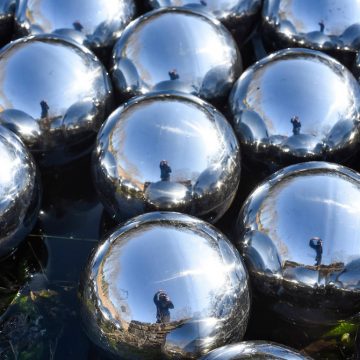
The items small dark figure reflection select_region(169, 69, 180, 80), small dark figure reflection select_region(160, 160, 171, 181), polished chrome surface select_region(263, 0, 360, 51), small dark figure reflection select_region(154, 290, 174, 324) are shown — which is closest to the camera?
small dark figure reflection select_region(154, 290, 174, 324)

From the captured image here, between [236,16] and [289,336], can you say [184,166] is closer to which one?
[289,336]

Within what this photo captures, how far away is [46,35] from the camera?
2088 millimetres

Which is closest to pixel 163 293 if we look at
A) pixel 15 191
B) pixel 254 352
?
pixel 254 352

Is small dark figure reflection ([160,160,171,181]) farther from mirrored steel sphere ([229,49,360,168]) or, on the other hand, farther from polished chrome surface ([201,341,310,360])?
polished chrome surface ([201,341,310,360])

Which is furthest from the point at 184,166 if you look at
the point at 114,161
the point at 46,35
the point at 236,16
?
the point at 236,16

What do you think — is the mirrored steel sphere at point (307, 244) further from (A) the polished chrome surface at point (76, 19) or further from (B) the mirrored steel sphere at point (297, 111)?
(A) the polished chrome surface at point (76, 19)

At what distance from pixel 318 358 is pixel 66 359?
0.63 m

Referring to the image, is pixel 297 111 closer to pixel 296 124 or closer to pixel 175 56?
pixel 296 124

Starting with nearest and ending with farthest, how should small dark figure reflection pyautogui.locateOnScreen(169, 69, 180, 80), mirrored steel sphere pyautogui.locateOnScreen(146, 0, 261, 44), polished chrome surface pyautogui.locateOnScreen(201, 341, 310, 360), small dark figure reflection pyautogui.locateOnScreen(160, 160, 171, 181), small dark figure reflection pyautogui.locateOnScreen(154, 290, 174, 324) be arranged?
polished chrome surface pyautogui.locateOnScreen(201, 341, 310, 360) → small dark figure reflection pyautogui.locateOnScreen(154, 290, 174, 324) → small dark figure reflection pyautogui.locateOnScreen(160, 160, 171, 181) → small dark figure reflection pyautogui.locateOnScreen(169, 69, 180, 80) → mirrored steel sphere pyautogui.locateOnScreen(146, 0, 261, 44)

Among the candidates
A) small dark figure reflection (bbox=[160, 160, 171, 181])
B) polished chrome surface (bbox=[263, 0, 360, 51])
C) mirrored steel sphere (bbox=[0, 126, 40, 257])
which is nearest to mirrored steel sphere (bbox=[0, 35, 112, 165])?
mirrored steel sphere (bbox=[0, 126, 40, 257])

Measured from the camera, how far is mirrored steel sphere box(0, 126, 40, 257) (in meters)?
1.75

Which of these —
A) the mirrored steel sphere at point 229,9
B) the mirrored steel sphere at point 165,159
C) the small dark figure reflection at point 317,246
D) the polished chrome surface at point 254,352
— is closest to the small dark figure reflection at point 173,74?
the mirrored steel sphere at point 165,159

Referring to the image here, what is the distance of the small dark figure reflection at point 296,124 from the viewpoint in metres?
1.90

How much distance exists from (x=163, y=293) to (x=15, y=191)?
528mm
